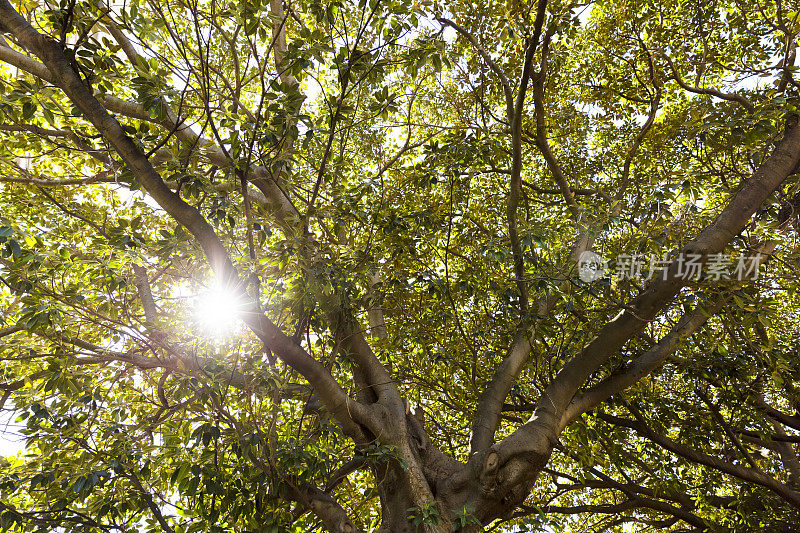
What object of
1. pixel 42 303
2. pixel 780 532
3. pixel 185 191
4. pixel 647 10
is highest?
pixel 647 10

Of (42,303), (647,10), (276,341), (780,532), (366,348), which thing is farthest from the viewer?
(647,10)

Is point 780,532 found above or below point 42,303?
below

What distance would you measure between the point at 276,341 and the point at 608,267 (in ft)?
9.27

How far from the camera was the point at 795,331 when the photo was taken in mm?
6285

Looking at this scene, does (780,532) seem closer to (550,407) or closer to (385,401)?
(550,407)

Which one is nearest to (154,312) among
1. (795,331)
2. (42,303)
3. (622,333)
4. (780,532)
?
(42,303)

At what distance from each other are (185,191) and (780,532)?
653cm

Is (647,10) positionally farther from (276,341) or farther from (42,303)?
(42,303)

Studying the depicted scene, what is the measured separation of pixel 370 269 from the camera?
3.97 meters

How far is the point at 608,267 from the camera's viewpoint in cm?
429

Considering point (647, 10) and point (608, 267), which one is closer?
point (608, 267)

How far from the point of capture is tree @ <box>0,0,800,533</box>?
116 inches

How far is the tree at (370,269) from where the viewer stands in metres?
2.95

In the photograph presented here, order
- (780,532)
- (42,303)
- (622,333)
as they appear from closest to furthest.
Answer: (42,303) → (622,333) → (780,532)
